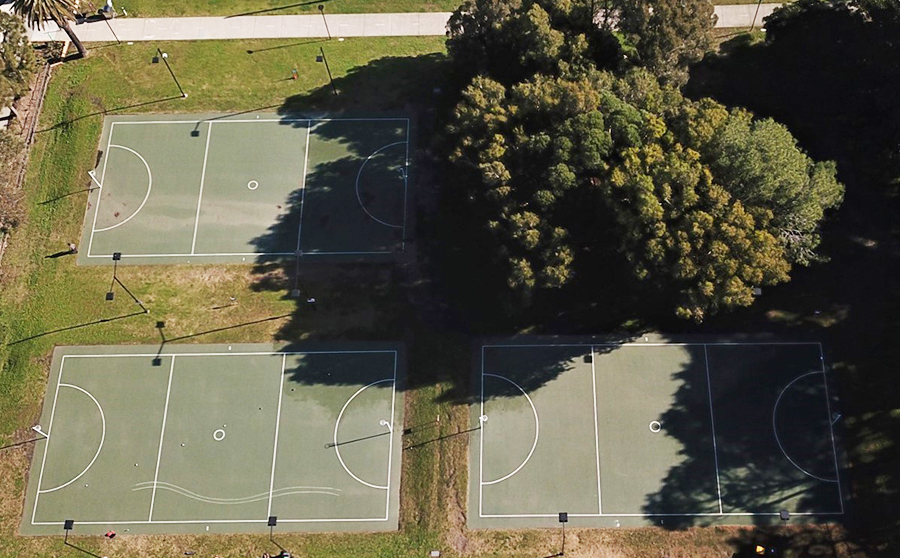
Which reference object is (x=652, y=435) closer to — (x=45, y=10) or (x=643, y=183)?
(x=643, y=183)

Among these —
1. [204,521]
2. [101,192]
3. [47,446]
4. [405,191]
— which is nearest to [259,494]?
[204,521]

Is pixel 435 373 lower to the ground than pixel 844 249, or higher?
lower

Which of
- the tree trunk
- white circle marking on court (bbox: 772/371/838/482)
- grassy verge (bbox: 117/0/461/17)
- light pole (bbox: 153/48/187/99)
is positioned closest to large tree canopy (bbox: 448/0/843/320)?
white circle marking on court (bbox: 772/371/838/482)

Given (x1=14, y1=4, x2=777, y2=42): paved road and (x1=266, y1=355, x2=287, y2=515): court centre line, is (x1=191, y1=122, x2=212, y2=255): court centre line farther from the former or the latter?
(x1=266, y1=355, x2=287, y2=515): court centre line

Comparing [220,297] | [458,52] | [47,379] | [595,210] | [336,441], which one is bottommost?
[336,441]

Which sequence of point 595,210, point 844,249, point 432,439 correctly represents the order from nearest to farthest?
point 595,210, point 432,439, point 844,249

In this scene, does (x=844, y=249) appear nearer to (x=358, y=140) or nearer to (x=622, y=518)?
(x=622, y=518)

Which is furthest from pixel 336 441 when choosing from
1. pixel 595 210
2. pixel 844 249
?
pixel 844 249
